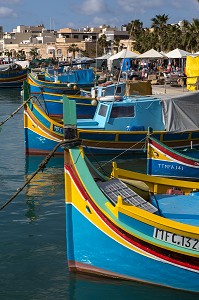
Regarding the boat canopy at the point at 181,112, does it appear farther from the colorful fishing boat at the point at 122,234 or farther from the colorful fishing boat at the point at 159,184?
the colorful fishing boat at the point at 122,234

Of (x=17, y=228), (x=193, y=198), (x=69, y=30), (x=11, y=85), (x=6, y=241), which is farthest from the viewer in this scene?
(x=69, y=30)

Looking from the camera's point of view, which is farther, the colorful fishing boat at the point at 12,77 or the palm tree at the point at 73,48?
the palm tree at the point at 73,48

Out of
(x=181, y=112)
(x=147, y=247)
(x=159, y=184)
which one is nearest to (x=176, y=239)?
(x=147, y=247)

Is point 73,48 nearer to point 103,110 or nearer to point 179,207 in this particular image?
point 103,110

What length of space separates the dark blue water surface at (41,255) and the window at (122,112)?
392cm

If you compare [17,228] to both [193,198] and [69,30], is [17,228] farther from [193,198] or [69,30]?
[69,30]

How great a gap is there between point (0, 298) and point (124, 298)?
2450 millimetres

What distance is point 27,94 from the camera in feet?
83.1

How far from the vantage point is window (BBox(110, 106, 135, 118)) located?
22.9 m

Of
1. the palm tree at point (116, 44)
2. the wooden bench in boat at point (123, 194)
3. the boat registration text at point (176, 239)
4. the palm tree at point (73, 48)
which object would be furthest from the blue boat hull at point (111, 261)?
the palm tree at point (73, 48)

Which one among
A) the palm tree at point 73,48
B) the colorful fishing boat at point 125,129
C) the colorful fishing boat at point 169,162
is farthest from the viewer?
the palm tree at point 73,48

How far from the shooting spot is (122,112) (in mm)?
23016

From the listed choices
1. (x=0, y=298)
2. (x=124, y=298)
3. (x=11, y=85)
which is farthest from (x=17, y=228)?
(x=11, y=85)

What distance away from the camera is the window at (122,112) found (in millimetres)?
22891
